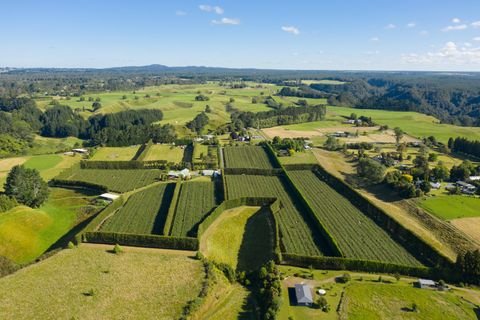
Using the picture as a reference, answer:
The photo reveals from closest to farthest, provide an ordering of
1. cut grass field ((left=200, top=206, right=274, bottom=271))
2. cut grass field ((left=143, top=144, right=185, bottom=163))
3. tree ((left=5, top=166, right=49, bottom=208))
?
cut grass field ((left=200, top=206, right=274, bottom=271)), tree ((left=5, top=166, right=49, bottom=208)), cut grass field ((left=143, top=144, right=185, bottom=163))

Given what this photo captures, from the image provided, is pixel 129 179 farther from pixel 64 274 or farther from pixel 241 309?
pixel 241 309

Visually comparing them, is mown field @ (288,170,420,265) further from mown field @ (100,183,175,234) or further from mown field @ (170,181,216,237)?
mown field @ (100,183,175,234)

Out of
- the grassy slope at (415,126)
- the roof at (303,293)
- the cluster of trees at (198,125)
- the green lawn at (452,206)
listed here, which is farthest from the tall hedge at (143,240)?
the grassy slope at (415,126)

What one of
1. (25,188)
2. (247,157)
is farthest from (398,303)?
(247,157)

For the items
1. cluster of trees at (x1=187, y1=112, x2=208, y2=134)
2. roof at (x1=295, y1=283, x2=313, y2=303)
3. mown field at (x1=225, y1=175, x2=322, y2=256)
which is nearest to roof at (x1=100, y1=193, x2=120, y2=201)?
mown field at (x1=225, y1=175, x2=322, y2=256)

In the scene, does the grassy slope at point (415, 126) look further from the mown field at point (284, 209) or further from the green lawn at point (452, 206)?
the mown field at point (284, 209)

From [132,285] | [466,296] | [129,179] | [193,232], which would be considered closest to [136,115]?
[129,179]
